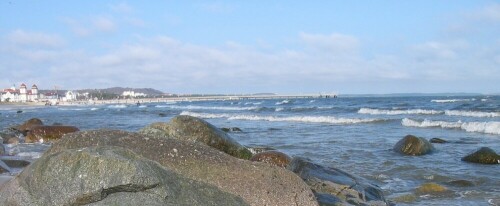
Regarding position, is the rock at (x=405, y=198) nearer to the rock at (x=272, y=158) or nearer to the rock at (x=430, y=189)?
the rock at (x=430, y=189)

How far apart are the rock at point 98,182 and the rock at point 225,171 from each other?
1789mm

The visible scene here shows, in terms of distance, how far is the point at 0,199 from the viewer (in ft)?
12.4

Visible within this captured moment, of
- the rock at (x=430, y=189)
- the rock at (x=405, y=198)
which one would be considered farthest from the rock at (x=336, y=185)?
the rock at (x=430, y=189)

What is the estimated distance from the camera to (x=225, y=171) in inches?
225

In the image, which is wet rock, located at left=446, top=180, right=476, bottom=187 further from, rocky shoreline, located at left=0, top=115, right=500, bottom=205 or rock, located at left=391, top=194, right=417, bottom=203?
rock, located at left=391, top=194, right=417, bottom=203

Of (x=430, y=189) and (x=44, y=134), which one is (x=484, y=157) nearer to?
(x=430, y=189)

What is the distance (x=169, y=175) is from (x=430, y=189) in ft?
Answer: 22.8

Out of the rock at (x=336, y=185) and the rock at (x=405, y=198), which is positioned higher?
the rock at (x=336, y=185)

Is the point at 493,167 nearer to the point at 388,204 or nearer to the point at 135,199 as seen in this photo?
the point at 388,204

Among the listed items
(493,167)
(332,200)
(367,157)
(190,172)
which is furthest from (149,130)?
(493,167)

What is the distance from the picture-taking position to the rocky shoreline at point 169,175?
11.6 feet

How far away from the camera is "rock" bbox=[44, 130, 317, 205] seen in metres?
5.52

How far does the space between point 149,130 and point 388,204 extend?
404 cm

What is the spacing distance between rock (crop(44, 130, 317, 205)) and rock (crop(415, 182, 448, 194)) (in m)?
4.40
